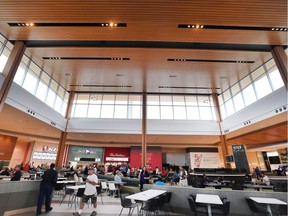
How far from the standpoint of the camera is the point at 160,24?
7.00 m

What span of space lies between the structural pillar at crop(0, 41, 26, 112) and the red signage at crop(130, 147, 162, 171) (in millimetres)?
13594

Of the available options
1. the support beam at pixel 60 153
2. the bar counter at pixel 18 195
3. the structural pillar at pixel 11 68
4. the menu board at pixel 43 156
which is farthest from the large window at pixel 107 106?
the bar counter at pixel 18 195

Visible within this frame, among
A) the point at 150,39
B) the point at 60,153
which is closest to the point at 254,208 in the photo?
the point at 150,39

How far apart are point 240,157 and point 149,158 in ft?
33.3

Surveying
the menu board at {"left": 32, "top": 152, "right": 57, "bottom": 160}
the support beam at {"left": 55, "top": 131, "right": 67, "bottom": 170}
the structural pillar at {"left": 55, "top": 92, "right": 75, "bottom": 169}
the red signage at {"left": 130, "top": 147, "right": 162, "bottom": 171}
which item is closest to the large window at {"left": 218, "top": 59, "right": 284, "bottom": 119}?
the red signage at {"left": 130, "top": 147, "right": 162, "bottom": 171}

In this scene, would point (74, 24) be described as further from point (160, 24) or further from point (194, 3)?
point (194, 3)

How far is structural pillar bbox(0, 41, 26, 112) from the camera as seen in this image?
6.95 metres

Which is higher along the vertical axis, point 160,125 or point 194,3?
point 194,3

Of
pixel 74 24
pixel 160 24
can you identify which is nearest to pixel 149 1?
pixel 160 24

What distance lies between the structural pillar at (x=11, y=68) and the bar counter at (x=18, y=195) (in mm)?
4119

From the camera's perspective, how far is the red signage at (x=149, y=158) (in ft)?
58.2

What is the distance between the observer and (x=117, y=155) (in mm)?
19828

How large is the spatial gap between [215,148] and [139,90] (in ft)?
40.7

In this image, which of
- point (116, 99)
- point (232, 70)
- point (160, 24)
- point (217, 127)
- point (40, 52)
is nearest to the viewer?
point (160, 24)
